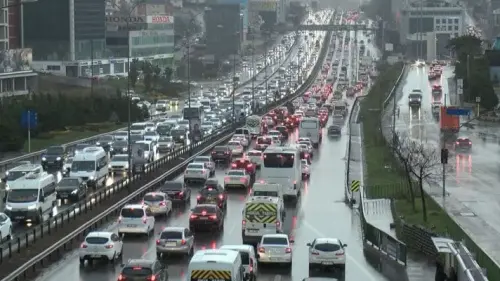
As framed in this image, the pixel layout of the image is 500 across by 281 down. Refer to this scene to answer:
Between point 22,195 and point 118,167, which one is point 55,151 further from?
point 22,195

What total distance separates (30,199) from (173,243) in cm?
906

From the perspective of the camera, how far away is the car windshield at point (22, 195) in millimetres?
40000

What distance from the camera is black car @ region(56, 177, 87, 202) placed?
4566 cm

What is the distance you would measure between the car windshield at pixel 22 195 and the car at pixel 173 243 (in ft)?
28.2

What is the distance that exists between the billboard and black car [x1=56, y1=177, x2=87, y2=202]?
59502 mm

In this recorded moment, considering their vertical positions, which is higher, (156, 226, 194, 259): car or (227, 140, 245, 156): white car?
(227, 140, 245, 156): white car

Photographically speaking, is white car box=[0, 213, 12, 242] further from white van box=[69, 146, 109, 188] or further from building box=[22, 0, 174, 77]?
building box=[22, 0, 174, 77]

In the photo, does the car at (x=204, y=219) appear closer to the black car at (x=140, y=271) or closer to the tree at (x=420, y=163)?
the tree at (x=420, y=163)

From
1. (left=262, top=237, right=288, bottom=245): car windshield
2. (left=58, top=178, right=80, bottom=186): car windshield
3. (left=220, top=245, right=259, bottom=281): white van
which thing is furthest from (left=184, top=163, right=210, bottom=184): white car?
(left=220, top=245, right=259, bottom=281): white van

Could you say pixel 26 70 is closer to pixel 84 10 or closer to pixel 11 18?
pixel 11 18

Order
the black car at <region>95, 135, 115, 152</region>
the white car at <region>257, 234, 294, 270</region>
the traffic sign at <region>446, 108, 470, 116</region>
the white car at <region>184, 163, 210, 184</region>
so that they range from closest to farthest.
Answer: the white car at <region>257, 234, 294, 270</region>
the white car at <region>184, 163, 210, 184</region>
the black car at <region>95, 135, 115, 152</region>
the traffic sign at <region>446, 108, 470, 116</region>

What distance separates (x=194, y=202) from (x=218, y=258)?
21.0m

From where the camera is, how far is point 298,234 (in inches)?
1539

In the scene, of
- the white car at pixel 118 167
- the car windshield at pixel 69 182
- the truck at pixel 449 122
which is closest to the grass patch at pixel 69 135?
the white car at pixel 118 167
